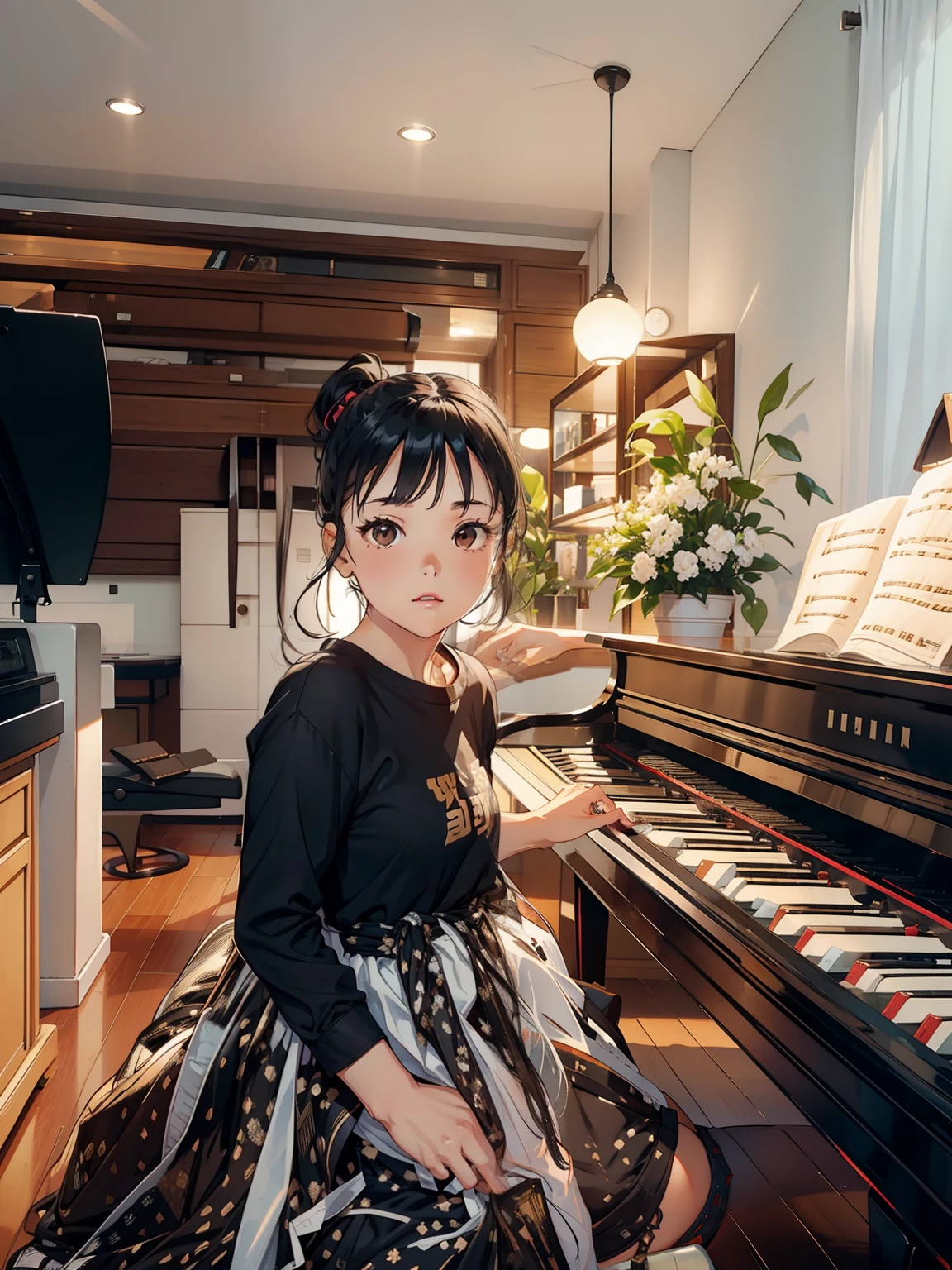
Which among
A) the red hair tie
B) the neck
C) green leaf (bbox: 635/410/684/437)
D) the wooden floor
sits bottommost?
the wooden floor

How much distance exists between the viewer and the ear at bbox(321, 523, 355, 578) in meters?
1.07

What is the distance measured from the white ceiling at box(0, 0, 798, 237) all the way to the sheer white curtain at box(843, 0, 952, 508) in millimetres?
959

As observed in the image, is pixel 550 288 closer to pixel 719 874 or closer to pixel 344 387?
pixel 344 387

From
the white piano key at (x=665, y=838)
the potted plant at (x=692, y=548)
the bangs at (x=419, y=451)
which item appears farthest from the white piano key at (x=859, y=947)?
the potted plant at (x=692, y=548)

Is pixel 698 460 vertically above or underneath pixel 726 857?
above

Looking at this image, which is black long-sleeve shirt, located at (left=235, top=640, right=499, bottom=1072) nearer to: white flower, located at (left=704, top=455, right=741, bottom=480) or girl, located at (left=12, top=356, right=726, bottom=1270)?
girl, located at (left=12, top=356, right=726, bottom=1270)

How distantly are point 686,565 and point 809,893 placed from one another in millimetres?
1103

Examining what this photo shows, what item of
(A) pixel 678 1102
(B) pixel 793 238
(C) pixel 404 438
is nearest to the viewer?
(C) pixel 404 438

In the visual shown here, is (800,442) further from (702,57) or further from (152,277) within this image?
(152,277)

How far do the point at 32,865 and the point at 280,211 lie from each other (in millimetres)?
3975

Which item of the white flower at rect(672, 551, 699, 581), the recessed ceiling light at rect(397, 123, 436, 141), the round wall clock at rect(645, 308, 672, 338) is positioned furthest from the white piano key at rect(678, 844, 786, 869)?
the recessed ceiling light at rect(397, 123, 436, 141)

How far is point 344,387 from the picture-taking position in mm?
1029

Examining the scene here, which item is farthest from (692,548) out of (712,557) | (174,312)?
(174,312)

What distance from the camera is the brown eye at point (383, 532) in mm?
1006
